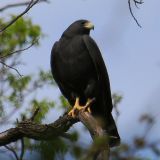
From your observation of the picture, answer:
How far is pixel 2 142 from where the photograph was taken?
4.77 m

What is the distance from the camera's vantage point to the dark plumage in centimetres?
638

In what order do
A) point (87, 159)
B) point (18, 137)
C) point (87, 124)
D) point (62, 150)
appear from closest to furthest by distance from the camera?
point (87, 159), point (62, 150), point (87, 124), point (18, 137)

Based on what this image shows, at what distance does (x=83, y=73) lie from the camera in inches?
254

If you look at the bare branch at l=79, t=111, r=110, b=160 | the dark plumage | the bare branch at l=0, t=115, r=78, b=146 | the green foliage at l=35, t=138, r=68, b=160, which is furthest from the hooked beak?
the green foliage at l=35, t=138, r=68, b=160

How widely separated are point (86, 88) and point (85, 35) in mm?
799

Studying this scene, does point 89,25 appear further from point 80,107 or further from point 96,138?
point 96,138

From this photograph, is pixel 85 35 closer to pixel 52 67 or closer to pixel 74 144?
pixel 52 67

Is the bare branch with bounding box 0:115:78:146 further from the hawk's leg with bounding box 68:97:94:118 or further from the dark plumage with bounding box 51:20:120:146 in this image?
the dark plumage with bounding box 51:20:120:146

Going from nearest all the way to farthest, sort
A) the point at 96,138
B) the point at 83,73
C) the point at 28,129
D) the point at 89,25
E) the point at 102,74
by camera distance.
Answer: the point at 96,138
the point at 28,129
the point at 102,74
the point at 83,73
the point at 89,25

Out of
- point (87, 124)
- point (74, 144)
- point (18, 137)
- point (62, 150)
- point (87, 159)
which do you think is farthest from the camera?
point (18, 137)

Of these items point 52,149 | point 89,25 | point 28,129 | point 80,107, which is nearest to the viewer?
point 52,149

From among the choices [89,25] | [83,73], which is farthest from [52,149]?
[89,25]

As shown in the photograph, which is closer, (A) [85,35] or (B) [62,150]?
(B) [62,150]

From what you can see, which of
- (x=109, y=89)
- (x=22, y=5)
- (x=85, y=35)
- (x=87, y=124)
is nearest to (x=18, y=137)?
(x=87, y=124)
